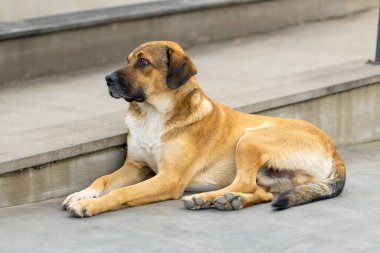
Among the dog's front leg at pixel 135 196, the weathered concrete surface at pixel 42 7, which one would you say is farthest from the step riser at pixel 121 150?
the weathered concrete surface at pixel 42 7

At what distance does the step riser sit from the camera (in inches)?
273

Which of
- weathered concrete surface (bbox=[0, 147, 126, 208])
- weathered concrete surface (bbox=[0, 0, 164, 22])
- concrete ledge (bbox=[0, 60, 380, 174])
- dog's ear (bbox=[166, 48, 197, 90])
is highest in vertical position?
Result: dog's ear (bbox=[166, 48, 197, 90])

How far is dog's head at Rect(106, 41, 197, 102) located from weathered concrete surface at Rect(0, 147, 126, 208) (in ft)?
1.89

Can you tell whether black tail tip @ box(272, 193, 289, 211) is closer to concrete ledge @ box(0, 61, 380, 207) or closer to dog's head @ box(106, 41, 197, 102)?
dog's head @ box(106, 41, 197, 102)

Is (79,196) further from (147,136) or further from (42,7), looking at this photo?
(42,7)

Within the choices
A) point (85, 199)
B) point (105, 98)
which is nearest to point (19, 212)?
point (85, 199)

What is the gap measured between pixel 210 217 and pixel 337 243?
92cm

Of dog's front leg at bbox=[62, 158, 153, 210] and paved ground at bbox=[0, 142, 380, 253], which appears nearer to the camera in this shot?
paved ground at bbox=[0, 142, 380, 253]

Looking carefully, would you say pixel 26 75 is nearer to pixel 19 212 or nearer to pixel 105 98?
pixel 105 98

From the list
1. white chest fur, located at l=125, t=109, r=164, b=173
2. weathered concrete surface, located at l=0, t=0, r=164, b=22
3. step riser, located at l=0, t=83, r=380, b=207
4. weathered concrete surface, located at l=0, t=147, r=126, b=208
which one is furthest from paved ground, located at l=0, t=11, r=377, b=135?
white chest fur, located at l=125, t=109, r=164, b=173

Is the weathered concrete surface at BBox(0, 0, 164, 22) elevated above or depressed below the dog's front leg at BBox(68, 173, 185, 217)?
above

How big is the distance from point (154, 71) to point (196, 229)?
1.24 meters

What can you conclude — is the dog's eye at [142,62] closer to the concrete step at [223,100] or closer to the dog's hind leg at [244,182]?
the concrete step at [223,100]

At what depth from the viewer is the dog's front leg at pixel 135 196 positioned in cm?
667
